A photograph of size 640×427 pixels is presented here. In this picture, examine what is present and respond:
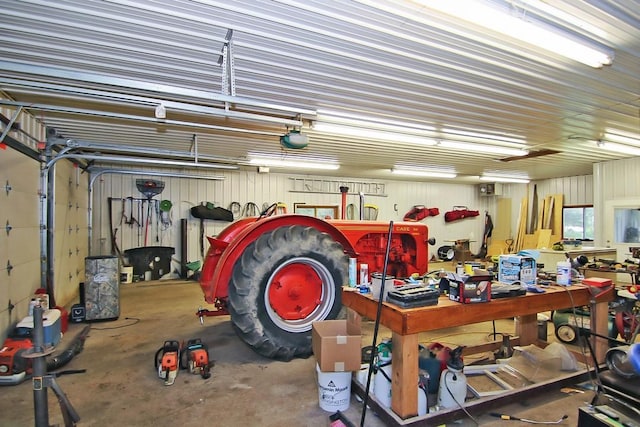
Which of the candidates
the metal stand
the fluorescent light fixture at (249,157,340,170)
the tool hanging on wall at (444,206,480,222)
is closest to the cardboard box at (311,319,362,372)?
the metal stand

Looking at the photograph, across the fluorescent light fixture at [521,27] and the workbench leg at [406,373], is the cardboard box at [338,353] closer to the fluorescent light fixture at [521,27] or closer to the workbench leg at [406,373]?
the workbench leg at [406,373]

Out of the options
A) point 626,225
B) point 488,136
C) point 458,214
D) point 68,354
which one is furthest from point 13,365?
point 458,214

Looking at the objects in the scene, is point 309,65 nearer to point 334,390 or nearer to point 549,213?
point 334,390

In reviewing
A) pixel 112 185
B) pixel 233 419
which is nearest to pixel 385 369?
pixel 233 419

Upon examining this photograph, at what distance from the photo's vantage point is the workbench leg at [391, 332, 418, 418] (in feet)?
6.28

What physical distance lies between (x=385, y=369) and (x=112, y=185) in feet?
24.2

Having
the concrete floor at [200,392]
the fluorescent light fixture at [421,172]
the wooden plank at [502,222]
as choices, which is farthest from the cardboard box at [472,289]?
the wooden plank at [502,222]

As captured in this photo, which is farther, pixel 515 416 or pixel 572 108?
pixel 572 108

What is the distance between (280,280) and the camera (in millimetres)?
3256

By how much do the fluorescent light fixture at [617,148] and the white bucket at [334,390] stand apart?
6.36 m

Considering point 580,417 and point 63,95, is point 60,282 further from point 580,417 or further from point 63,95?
point 580,417

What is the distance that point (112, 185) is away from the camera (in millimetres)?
7320

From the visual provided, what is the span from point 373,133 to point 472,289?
3.33 metres

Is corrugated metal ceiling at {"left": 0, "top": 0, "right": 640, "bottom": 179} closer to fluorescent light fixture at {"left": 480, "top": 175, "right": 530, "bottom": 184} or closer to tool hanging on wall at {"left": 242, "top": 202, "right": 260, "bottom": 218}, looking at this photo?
tool hanging on wall at {"left": 242, "top": 202, "right": 260, "bottom": 218}
